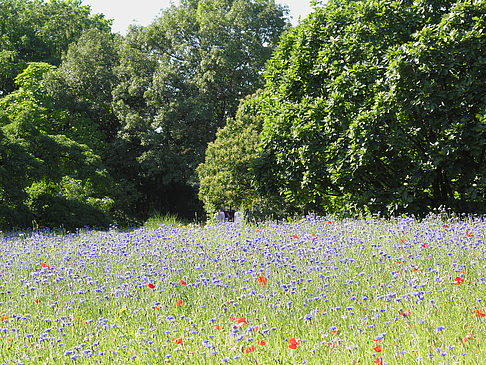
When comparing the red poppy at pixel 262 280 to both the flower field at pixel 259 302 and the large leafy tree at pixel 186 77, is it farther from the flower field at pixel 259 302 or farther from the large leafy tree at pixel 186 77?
the large leafy tree at pixel 186 77

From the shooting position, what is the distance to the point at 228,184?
16578 millimetres

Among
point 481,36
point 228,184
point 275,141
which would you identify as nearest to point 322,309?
point 481,36

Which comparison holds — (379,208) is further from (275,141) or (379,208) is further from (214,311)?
(214,311)

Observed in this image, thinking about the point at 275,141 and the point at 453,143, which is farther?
the point at 275,141

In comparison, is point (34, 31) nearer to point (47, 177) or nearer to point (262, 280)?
point (47, 177)

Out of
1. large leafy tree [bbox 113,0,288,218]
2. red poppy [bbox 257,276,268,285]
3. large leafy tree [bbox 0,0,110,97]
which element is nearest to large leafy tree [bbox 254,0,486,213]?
red poppy [bbox 257,276,268,285]

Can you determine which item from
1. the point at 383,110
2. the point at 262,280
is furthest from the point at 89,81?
the point at 262,280

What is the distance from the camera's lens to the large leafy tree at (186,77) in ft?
77.9

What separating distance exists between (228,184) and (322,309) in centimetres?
1265

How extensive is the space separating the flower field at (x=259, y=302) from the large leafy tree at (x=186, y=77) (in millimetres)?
17252

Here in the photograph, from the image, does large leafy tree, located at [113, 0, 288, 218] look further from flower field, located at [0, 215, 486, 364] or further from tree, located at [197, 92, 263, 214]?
flower field, located at [0, 215, 486, 364]

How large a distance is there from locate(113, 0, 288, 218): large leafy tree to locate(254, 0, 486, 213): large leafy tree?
1223cm

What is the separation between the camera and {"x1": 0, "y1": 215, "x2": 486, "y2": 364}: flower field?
3.22 metres

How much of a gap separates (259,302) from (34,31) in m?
28.6
